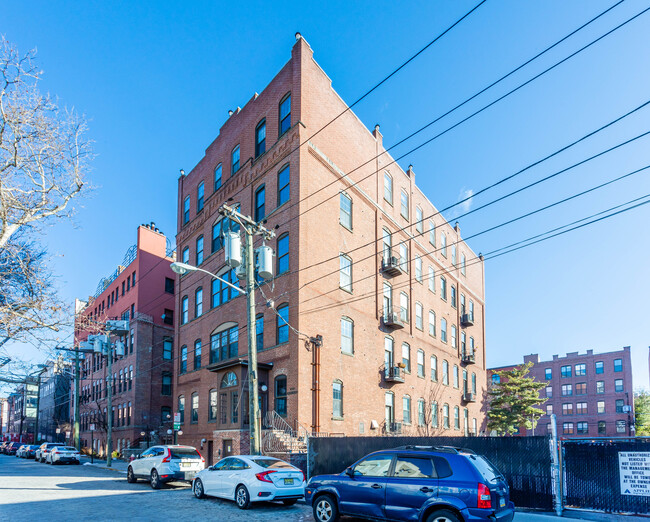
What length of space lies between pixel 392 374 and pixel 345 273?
6.71 meters

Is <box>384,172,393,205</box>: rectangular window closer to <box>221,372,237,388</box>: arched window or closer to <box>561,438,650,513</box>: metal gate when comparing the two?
<box>221,372,237,388</box>: arched window

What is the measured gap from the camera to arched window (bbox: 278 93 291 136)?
2682cm

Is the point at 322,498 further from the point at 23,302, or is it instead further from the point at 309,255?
the point at 309,255

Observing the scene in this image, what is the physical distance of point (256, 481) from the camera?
45.0 ft

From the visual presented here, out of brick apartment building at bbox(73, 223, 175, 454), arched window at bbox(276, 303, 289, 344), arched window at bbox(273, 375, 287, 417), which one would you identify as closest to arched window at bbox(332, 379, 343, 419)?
arched window at bbox(273, 375, 287, 417)

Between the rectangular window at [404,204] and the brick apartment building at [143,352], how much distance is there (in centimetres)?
2303

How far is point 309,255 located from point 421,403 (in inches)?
614

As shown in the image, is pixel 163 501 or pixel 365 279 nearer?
pixel 163 501

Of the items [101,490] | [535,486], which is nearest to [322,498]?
[535,486]

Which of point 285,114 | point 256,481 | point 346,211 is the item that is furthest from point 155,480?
point 285,114

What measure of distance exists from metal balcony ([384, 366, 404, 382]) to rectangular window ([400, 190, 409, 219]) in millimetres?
11490

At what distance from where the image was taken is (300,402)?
22531mm

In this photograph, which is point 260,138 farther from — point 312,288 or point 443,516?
point 443,516

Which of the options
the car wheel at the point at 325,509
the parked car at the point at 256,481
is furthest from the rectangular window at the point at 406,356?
the car wheel at the point at 325,509
